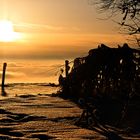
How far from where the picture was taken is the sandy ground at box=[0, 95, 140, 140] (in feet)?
39.7

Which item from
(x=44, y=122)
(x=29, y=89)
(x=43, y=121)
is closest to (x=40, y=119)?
(x=43, y=121)

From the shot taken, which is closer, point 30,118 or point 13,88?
point 30,118

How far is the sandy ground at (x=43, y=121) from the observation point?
12086 mm

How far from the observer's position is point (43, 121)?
14.3 m

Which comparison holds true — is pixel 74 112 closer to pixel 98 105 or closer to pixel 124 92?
pixel 98 105

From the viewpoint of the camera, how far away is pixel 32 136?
12.1 meters

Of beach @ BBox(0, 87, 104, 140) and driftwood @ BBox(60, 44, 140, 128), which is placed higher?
driftwood @ BBox(60, 44, 140, 128)

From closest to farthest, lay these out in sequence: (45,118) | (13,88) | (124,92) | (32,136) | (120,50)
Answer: (32,136) → (45,118) → (120,50) → (124,92) → (13,88)

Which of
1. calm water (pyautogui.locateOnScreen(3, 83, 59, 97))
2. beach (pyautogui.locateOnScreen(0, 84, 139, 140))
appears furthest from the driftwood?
calm water (pyautogui.locateOnScreen(3, 83, 59, 97))

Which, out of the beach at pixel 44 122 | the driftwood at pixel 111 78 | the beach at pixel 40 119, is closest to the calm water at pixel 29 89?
the beach at pixel 40 119

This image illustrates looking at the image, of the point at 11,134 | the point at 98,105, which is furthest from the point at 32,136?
the point at 98,105

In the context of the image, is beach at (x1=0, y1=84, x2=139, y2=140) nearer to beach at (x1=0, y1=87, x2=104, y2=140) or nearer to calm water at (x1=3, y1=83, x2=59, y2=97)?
beach at (x1=0, y1=87, x2=104, y2=140)

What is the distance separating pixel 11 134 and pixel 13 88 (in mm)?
14632

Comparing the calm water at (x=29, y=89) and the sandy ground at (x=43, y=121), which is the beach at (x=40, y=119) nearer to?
the sandy ground at (x=43, y=121)
